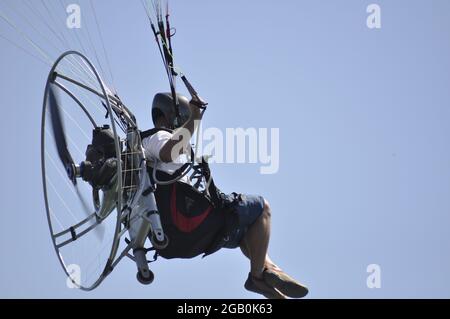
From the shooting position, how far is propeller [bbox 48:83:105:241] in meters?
8.20

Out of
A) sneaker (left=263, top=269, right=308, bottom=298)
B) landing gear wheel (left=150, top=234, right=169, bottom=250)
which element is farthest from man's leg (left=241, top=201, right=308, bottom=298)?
landing gear wheel (left=150, top=234, right=169, bottom=250)

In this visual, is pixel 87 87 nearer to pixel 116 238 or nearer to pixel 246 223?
pixel 116 238

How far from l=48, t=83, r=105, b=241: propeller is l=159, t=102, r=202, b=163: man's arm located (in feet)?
2.65

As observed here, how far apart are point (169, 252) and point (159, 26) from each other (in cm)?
208

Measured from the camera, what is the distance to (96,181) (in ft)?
26.7

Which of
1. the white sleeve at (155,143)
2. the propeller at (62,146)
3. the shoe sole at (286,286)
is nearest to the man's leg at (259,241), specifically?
the shoe sole at (286,286)

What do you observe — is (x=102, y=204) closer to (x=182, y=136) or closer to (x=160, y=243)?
(x=160, y=243)

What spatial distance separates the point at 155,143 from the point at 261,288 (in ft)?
5.76

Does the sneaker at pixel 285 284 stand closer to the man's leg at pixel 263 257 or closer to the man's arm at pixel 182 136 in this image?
the man's leg at pixel 263 257

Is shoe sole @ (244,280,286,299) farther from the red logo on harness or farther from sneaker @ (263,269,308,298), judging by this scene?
the red logo on harness

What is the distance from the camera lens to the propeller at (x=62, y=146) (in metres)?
8.20

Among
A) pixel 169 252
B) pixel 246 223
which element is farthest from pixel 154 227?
pixel 246 223

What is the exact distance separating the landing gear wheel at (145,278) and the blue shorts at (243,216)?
0.80 m

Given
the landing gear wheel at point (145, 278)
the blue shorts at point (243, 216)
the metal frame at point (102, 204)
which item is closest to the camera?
the metal frame at point (102, 204)
